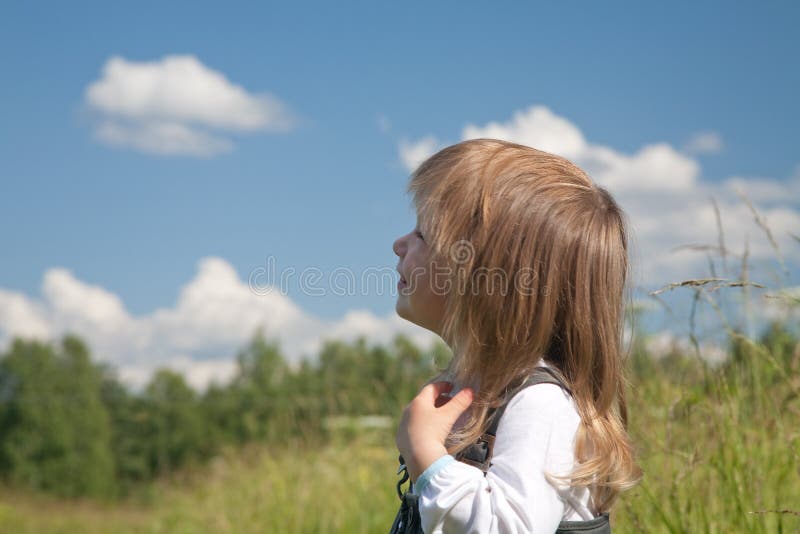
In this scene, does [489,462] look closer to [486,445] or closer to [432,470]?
[486,445]

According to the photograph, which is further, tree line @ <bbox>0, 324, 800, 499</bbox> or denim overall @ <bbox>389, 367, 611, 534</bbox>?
tree line @ <bbox>0, 324, 800, 499</bbox>

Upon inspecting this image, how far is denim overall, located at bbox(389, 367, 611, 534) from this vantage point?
1535 millimetres

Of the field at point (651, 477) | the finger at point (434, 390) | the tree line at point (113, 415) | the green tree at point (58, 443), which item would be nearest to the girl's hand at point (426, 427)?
the finger at point (434, 390)

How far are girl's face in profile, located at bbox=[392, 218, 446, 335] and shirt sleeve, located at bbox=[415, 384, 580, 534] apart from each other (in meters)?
0.31

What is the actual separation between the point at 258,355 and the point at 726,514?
1371 cm

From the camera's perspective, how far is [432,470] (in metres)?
1.45

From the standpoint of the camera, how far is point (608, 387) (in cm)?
168

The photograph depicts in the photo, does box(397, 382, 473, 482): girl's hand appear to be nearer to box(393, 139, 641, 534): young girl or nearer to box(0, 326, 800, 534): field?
box(393, 139, 641, 534): young girl

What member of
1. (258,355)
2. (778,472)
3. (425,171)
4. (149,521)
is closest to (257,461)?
(149,521)

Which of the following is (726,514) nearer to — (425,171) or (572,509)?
(572,509)

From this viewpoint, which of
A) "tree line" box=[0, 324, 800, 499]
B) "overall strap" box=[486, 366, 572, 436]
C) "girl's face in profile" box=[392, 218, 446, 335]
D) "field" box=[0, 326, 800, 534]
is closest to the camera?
"overall strap" box=[486, 366, 572, 436]

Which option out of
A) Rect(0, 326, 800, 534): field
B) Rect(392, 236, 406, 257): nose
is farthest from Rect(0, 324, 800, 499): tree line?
Rect(392, 236, 406, 257): nose

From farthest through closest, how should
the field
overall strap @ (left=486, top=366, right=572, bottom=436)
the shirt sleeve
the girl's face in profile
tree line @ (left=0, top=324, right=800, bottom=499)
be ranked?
tree line @ (left=0, top=324, right=800, bottom=499), the field, the girl's face in profile, overall strap @ (left=486, top=366, right=572, bottom=436), the shirt sleeve

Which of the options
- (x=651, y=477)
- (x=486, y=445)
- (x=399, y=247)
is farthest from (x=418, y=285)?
(x=651, y=477)
